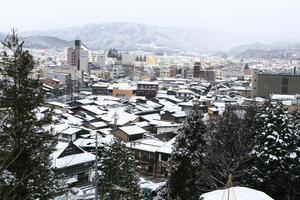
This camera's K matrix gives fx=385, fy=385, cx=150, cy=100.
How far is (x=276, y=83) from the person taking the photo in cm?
2264

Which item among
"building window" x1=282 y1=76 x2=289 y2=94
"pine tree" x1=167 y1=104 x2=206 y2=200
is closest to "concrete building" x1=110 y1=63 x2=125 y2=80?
"building window" x1=282 y1=76 x2=289 y2=94

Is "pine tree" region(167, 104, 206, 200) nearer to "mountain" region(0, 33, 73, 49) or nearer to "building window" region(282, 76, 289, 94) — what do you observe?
"building window" region(282, 76, 289, 94)

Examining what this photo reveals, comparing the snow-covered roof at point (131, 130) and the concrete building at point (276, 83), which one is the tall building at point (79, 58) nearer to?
the concrete building at point (276, 83)

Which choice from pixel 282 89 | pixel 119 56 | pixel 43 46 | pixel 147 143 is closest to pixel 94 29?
pixel 43 46

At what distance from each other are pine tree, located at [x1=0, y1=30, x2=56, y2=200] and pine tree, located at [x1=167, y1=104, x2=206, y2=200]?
7.29ft

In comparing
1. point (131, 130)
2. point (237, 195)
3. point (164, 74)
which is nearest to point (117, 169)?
point (237, 195)

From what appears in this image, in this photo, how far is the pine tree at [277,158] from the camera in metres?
5.91

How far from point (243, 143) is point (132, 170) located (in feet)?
6.57

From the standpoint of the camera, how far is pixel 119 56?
2180 inches

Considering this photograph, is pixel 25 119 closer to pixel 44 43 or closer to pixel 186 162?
pixel 186 162

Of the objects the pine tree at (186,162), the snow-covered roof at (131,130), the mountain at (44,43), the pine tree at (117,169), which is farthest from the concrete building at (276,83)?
the mountain at (44,43)

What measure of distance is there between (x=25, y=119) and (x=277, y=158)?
4.03 meters

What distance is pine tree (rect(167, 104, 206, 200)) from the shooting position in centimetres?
540

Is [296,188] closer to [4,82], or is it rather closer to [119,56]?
[4,82]
